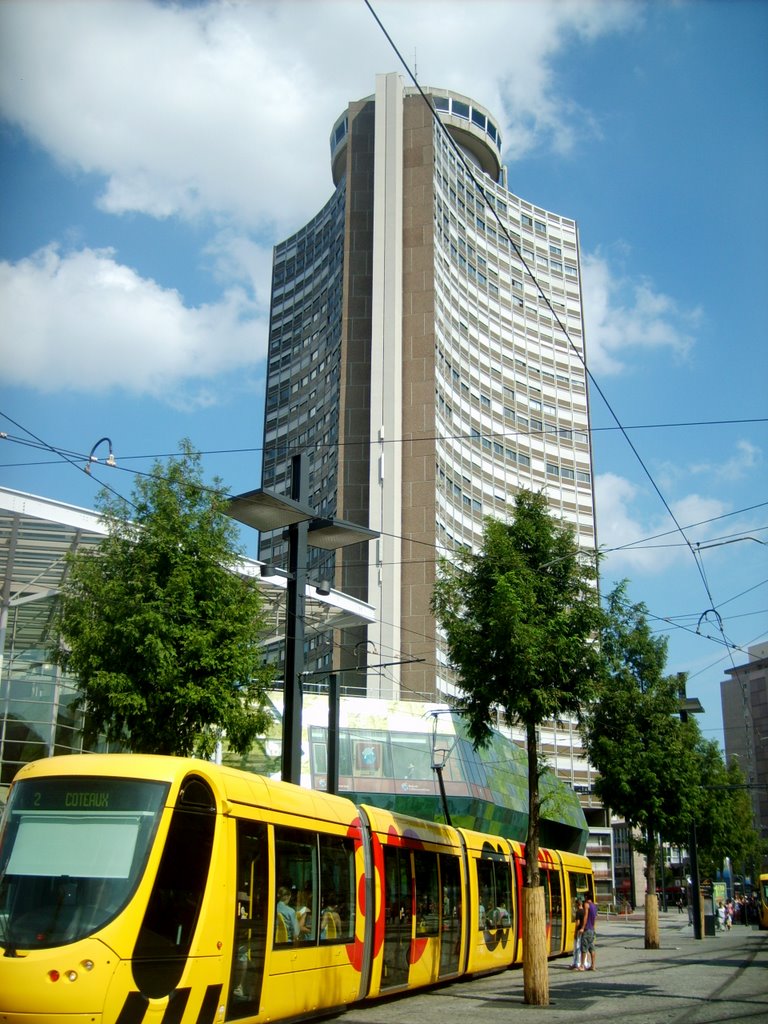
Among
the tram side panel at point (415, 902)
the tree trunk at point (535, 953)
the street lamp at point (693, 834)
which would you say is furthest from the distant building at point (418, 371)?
the tree trunk at point (535, 953)

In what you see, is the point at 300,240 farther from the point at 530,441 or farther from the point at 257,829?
the point at 257,829

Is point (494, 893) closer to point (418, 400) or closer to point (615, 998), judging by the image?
point (615, 998)

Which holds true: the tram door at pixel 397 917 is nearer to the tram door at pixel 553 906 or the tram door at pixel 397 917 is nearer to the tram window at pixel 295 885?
the tram window at pixel 295 885

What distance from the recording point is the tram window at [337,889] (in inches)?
520

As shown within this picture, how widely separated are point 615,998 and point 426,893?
3320 mm

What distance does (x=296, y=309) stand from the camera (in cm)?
8100

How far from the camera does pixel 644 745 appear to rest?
98.0 ft

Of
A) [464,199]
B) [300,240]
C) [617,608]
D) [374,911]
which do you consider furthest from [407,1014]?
[300,240]

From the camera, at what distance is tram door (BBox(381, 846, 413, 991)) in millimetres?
15297

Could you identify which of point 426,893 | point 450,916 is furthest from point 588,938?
point 426,893

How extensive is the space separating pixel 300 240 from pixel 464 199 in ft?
50.1

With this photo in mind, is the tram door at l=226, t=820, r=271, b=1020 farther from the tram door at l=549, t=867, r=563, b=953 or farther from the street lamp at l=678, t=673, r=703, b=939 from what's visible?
the street lamp at l=678, t=673, r=703, b=939

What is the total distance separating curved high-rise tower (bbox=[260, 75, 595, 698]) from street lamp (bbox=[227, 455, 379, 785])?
3209cm

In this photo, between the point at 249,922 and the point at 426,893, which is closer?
the point at 249,922
